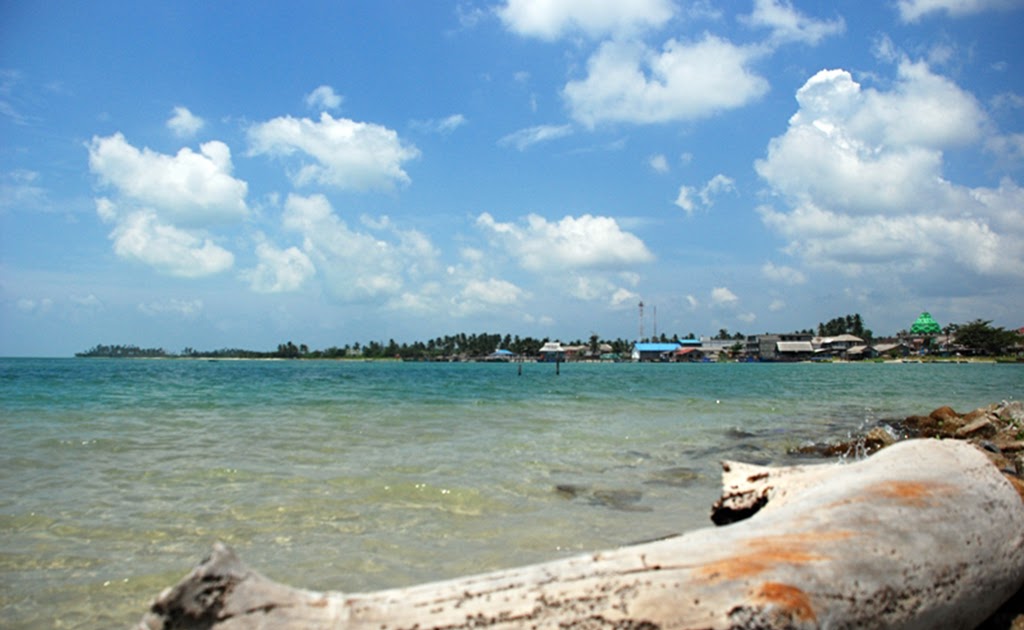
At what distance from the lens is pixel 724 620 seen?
2.25 m

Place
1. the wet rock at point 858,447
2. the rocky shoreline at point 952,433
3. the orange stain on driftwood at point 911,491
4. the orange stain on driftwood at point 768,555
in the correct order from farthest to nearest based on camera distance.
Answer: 1. the wet rock at point 858,447
2. the rocky shoreline at point 952,433
3. the orange stain on driftwood at point 911,491
4. the orange stain on driftwood at point 768,555

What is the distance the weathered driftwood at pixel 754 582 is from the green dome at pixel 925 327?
163 m

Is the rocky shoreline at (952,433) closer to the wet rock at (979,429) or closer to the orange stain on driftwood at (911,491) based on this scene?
the wet rock at (979,429)

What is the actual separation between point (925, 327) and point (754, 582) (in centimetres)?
16720

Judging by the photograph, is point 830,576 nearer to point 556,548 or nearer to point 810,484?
point 810,484

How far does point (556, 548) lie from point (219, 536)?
335 cm

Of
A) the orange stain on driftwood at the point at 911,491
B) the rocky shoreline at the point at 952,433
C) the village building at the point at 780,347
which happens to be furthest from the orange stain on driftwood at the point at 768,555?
the village building at the point at 780,347

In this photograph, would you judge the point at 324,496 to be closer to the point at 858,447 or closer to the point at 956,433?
the point at 858,447

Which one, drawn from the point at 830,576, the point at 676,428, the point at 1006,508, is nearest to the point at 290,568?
the point at 830,576

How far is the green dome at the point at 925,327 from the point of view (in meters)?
140

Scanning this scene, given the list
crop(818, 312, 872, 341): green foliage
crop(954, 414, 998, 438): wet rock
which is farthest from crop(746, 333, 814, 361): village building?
crop(954, 414, 998, 438): wet rock

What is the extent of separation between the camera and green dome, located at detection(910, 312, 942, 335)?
459ft

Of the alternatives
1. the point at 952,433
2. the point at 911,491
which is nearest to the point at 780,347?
the point at 952,433

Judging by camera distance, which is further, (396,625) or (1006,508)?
(1006,508)
